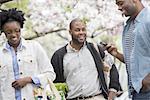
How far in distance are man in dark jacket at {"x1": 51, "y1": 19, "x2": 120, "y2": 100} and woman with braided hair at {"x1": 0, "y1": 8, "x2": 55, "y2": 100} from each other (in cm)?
75

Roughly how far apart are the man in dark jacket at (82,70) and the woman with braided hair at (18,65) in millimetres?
749

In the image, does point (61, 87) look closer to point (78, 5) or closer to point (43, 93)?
point (43, 93)

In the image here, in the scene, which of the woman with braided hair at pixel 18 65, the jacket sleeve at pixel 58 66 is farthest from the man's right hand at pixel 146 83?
the jacket sleeve at pixel 58 66

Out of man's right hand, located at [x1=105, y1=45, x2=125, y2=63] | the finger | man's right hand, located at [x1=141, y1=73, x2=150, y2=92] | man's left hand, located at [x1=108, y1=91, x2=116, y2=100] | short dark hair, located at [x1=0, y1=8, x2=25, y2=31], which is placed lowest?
man's left hand, located at [x1=108, y1=91, x2=116, y2=100]

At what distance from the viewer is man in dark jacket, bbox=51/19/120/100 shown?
15.3 feet

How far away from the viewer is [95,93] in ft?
15.3

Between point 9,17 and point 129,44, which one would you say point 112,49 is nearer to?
point 129,44

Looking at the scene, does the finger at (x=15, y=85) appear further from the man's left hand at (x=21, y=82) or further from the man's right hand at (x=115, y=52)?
the man's right hand at (x=115, y=52)

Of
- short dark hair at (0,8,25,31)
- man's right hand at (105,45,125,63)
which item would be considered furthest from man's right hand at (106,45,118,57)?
short dark hair at (0,8,25,31)

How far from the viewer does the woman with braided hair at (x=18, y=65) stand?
3.83 metres

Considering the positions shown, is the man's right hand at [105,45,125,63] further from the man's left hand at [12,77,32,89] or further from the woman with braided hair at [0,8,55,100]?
the man's left hand at [12,77,32,89]

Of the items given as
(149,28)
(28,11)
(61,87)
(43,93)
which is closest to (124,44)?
(149,28)

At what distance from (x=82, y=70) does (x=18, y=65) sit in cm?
99

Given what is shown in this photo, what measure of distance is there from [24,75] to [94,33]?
469 centimetres
